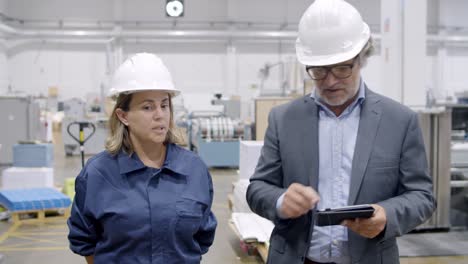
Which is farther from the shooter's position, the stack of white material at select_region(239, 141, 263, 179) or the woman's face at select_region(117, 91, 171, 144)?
the stack of white material at select_region(239, 141, 263, 179)

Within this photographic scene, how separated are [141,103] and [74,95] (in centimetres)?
1398

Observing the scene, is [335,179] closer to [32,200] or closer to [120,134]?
[120,134]

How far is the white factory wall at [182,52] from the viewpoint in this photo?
14914 millimetres

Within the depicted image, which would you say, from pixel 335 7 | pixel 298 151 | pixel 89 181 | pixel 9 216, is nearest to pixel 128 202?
pixel 89 181

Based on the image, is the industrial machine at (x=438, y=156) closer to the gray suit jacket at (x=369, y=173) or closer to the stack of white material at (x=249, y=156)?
the stack of white material at (x=249, y=156)

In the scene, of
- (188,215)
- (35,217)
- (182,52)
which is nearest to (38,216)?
(35,217)

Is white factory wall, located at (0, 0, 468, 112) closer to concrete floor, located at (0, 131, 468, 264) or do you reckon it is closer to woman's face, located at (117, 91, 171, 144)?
concrete floor, located at (0, 131, 468, 264)

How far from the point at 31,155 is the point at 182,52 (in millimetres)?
8745

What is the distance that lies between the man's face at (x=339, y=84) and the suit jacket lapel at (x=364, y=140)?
68mm

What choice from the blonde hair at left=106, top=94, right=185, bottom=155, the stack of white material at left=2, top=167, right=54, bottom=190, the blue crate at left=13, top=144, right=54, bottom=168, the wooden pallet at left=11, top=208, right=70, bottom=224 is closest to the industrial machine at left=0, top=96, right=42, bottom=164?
the blue crate at left=13, top=144, right=54, bottom=168

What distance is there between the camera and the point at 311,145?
5.06 feet

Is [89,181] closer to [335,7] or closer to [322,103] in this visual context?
[322,103]

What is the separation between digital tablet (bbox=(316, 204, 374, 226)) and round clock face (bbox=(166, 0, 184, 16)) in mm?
9245

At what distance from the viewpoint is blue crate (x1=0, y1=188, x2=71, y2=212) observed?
581 cm
